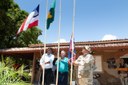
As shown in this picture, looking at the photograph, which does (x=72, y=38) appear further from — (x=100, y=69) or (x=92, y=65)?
(x=100, y=69)

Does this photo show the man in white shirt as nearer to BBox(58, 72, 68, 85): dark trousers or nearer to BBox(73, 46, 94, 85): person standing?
BBox(58, 72, 68, 85): dark trousers

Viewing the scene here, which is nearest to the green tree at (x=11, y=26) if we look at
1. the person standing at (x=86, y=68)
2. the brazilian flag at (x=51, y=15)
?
the brazilian flag at (x=51, y=15)

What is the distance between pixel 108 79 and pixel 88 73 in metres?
7.43

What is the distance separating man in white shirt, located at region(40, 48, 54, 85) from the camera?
9344mm

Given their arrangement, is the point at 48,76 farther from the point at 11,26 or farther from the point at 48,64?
the point at 11,26

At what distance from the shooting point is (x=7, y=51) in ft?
58.9

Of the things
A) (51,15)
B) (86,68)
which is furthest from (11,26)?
(86,68)

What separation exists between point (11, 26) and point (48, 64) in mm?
14964

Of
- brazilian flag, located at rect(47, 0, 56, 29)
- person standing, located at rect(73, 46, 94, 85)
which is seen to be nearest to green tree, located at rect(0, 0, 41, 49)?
brazilian flag, located at rect(47, 0, 56, 29)

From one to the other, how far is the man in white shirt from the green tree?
1306 cm

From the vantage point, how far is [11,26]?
23.8 metres

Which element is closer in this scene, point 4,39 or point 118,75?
point 118,75

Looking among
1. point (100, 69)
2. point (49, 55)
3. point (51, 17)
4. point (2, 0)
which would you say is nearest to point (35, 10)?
point (51, 17)

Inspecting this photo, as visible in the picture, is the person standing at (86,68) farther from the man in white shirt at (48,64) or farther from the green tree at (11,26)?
the green tree at (11,26)
